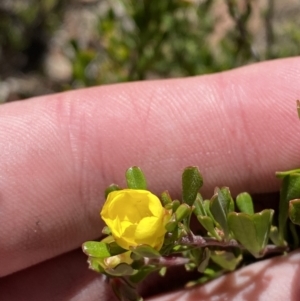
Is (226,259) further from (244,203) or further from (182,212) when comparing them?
(182,212)

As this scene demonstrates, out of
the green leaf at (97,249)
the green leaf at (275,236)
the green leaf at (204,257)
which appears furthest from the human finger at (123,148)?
the green leaf at (97,249)

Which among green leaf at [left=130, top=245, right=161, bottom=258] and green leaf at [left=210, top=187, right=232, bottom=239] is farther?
green leaf at [left=210, top=187, right=232, bottom=239]

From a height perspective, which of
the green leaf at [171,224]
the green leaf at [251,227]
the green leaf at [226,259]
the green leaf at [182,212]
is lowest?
the green leaf at [226,259]

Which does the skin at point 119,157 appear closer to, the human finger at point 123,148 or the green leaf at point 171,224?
the human finger at point 123,148

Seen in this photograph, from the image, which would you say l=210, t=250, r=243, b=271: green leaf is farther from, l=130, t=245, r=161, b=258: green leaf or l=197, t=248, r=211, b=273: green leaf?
l=130, t=245, r=161, b=258: green leaf

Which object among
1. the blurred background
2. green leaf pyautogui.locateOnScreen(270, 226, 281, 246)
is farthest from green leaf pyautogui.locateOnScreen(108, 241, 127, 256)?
the blurred background
